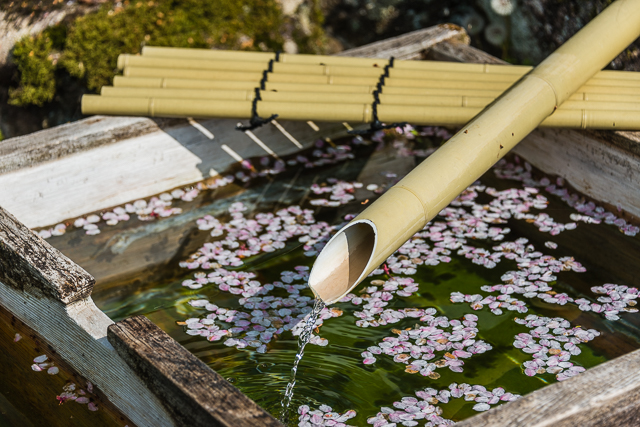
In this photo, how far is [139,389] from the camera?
218cm

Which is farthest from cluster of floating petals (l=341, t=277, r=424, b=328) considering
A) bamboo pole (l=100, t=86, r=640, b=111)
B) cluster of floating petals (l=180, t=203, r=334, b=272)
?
bamboo pole (l=100, t=86, r=640, b=111)

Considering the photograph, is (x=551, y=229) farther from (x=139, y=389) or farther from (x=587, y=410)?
(x=139, y=389)

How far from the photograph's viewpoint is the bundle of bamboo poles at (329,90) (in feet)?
11.8

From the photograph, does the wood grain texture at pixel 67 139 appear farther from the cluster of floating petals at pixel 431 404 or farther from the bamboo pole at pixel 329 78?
the cluster of floating petals at pixel 431 404

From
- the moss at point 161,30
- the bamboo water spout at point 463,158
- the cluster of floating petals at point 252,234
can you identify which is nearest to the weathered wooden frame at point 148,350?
the bamboo water spout at point 463,158

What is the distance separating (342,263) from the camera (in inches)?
99.9

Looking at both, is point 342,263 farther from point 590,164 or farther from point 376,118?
point 590,164

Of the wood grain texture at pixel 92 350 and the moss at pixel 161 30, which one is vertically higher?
the moss at pixel 161 30

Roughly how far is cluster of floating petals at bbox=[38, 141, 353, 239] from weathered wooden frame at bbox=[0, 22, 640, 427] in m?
0.41

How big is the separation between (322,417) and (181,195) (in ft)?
6.53

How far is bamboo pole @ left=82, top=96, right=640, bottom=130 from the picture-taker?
355 centimetres

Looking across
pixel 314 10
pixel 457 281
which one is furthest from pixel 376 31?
pixel 457 281

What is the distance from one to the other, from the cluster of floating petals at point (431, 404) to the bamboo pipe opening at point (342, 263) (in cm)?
52

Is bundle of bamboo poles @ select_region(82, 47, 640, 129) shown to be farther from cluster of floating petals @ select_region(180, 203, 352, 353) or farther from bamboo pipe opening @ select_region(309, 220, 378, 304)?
bamboo pipe opening @ select_region(309, 220, 378, 304)
